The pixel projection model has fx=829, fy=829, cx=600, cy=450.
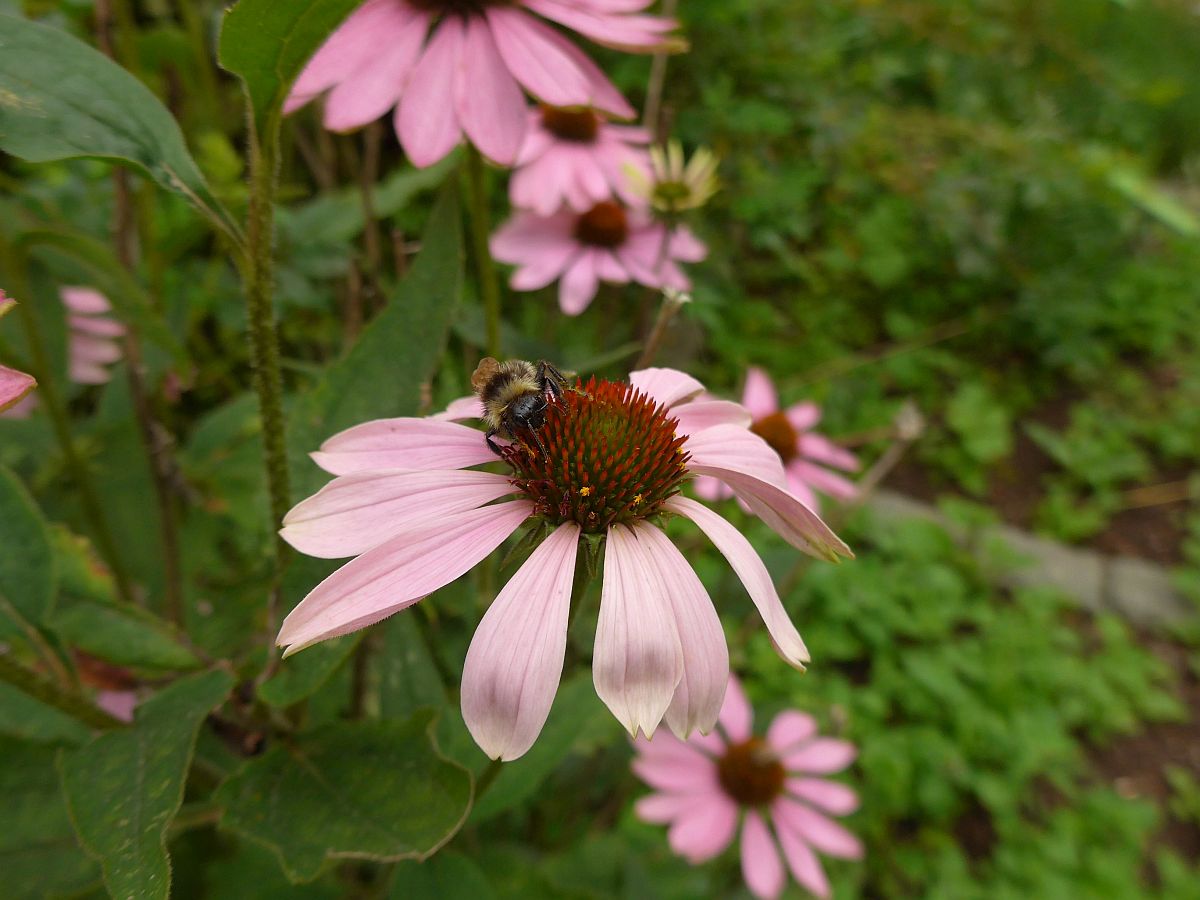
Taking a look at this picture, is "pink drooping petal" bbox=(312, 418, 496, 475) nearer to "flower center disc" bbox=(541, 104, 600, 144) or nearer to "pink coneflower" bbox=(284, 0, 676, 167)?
"pink coneflower" bbox=(284, 0, 676, 167)

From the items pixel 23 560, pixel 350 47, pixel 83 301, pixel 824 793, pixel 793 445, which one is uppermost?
pixel 350 47

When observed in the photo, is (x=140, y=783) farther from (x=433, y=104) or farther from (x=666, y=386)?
(x=433, y=104)

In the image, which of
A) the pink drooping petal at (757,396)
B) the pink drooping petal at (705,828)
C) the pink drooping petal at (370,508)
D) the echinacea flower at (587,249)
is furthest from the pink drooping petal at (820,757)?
the pink drooping petal at (370,508)

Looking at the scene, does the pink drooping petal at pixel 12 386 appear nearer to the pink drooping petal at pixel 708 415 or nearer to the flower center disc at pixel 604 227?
the pink drooping petal at pixel 708 415

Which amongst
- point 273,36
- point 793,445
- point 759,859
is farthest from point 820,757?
point 273,36

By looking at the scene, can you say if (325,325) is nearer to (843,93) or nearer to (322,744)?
(322,744)

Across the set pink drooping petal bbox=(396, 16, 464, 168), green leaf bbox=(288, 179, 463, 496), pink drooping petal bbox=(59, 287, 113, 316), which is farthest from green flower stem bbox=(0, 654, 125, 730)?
pink drooping petal bbox=(59, 287, 113, 316)

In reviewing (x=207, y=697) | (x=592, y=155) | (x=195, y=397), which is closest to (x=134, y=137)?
(x=207, y=697)
